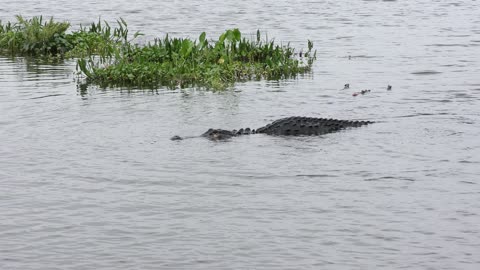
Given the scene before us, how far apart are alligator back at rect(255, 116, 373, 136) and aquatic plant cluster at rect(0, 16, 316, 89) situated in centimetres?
418

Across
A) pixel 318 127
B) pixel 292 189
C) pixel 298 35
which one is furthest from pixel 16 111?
pixel 298 35

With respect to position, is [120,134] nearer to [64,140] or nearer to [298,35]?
[64,140]

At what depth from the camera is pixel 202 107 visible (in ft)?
49.3

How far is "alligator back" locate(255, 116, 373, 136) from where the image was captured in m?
12.7

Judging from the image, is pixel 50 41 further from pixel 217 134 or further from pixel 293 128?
pixel 293 128

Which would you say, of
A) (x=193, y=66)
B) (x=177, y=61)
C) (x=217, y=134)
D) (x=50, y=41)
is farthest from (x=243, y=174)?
(x=50, y=41)

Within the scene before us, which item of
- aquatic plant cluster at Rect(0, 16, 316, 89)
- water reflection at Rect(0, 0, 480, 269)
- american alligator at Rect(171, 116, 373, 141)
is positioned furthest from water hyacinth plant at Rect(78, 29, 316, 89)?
american alligator at Rect(171, 116, 373, 141)

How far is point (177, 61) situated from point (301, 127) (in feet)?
19.2

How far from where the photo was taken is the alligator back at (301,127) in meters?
12.7

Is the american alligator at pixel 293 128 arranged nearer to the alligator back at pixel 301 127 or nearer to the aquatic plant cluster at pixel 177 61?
the alligator back at pixel 301 127

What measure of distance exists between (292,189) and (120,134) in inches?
150

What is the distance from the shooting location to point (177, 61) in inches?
706

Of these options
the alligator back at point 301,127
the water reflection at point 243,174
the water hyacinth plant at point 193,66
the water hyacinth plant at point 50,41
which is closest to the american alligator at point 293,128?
the alligator back at point 301,127

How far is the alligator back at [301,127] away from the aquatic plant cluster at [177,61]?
418 cm
